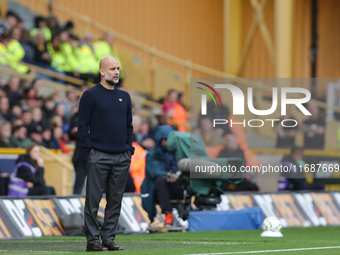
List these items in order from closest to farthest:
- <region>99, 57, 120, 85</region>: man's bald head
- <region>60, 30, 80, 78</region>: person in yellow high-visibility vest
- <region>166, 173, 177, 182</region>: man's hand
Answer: <region>99, 57, 120, 85</region>: man's bald head
<region>166, 173, 177, 182</region>: man's hand
<region>60, 30, 80, 78</region>: person in yellow high-visibility vest

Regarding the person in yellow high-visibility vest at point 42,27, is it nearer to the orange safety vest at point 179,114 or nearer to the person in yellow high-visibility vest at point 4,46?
the person in yellow high-visibility vest at point 4,46

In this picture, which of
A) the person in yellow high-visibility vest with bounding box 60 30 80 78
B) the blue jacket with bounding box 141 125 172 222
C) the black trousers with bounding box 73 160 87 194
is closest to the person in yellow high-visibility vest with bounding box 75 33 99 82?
the person in yellow high-visibility vest with bounding box 60 30 80 78

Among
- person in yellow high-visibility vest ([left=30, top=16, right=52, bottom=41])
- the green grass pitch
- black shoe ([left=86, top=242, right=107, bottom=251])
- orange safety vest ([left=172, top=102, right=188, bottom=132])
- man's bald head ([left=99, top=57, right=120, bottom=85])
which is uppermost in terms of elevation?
person in yellow high-visibility vest ([left=30, top=16, right=52, bottom=41])

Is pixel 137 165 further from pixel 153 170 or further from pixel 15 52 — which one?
pixel 15 52

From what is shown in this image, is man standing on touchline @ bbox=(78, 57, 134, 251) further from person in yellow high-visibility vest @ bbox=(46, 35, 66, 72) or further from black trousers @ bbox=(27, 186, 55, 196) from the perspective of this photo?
person in yellow high-visibility vest @ bbox=(46, 35, 66, 72)

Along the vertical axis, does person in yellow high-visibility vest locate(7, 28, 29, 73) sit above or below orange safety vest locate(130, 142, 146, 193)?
above

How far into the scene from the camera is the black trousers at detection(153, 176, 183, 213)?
37.1 feet

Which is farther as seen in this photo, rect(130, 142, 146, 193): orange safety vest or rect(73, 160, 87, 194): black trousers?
rect(130, 142, 146, 193): orange safety vest

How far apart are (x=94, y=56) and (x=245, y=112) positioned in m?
5.83

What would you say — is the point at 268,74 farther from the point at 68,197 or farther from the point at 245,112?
the point at 68,197

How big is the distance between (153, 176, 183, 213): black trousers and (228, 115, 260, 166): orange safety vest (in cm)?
279

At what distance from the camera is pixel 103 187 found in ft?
23.5

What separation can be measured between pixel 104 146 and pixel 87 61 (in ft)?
37.1

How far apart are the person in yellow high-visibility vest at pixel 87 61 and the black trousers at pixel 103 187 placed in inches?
429
